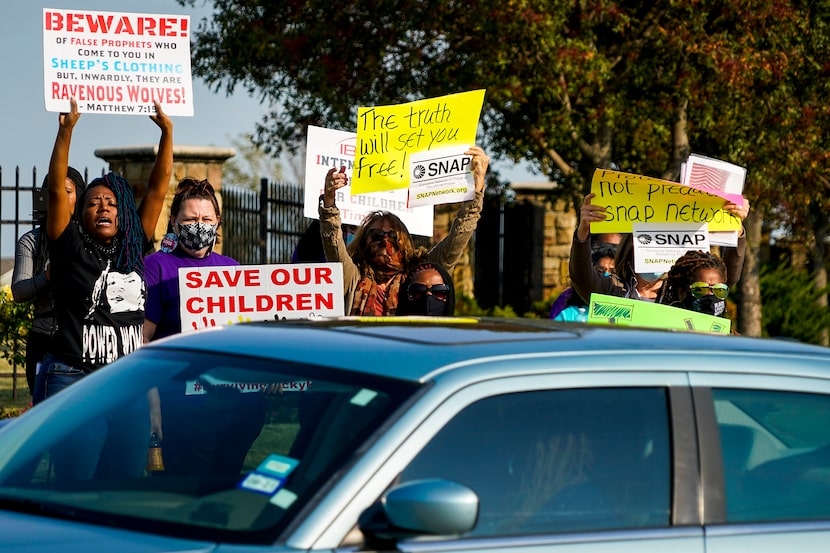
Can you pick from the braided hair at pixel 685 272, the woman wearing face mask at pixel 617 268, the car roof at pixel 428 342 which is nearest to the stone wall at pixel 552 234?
the woman wearing face mask at pixel 617 268

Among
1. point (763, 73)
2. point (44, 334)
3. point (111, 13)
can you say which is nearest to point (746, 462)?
point (44, 334)

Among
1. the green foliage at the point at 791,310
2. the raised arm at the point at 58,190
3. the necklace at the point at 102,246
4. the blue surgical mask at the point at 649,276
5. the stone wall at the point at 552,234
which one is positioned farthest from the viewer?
the green foliage at the point at 791,310

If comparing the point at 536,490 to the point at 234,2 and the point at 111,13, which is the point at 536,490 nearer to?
the point at 111,13

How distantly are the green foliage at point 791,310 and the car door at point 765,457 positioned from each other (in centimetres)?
1785

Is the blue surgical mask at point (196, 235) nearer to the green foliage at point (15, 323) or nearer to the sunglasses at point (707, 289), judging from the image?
the sunglasses at point (707, 289)

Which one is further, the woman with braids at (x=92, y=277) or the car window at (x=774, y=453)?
the woman with braids at (x=92, y=277)

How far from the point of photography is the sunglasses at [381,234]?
23.4 ft

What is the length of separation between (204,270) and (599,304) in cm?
194

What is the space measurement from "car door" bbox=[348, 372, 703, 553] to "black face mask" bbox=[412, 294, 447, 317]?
2.93 metres

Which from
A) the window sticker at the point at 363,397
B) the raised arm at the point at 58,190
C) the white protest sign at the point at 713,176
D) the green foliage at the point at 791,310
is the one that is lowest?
the green foliage at the point at 791,310

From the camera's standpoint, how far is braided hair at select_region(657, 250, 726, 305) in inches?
282

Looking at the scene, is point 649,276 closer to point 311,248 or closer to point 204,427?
point 311,248

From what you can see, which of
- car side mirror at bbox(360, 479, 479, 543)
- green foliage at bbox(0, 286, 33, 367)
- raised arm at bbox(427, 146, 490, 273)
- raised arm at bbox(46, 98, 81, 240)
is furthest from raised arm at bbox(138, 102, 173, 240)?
green foliage at bbox(0, 286, 33, 367)

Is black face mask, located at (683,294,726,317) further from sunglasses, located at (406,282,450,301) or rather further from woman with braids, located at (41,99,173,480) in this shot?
woman with braids, located at (41,99,173,480)
